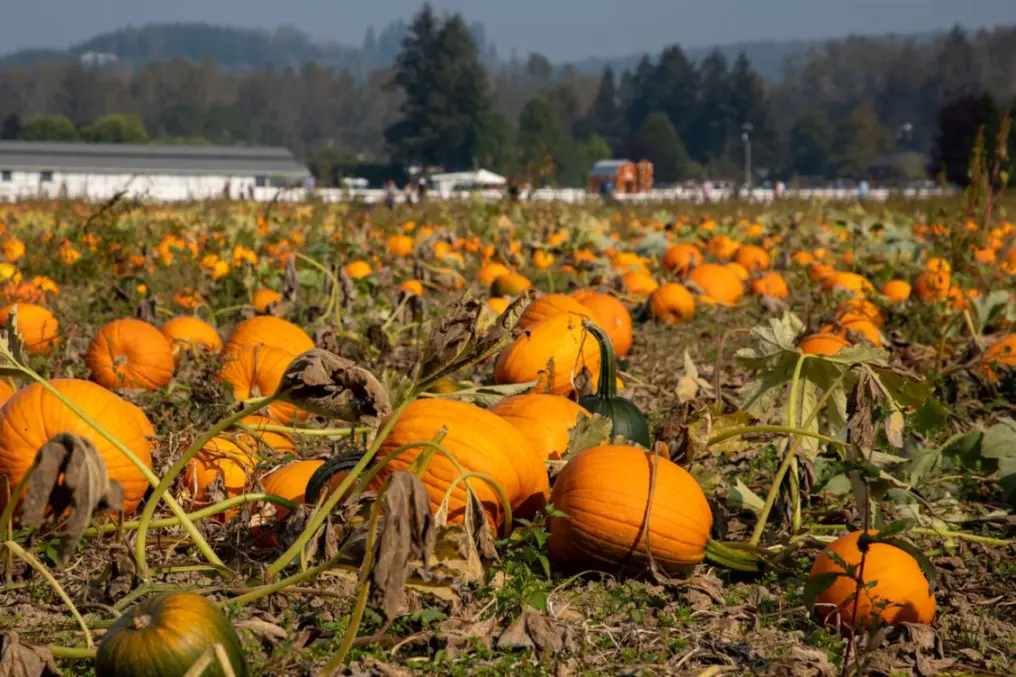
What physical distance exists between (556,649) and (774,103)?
198973 millimetres

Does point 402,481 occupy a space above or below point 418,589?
above

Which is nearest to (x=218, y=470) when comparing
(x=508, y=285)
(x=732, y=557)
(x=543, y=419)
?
(x=543, y=419)

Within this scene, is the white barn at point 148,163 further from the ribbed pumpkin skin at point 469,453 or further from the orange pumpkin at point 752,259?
the ribbed pumpkin skin at point 469,453

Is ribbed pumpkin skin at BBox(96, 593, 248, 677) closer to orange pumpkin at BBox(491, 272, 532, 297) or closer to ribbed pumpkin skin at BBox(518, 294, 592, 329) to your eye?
ribbed pumpkin skin at BBox(518, 294, 592, 329)

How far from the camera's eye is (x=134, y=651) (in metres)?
2.28

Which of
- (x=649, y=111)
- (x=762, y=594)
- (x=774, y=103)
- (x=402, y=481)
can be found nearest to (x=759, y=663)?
(x=762, y=594)

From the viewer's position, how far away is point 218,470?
11.7 ft

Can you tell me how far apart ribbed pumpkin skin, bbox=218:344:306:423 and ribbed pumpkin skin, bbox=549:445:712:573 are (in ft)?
5.52

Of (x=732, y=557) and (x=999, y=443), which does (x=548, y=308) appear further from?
(x=732, y=557)

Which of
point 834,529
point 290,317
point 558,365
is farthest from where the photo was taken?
point 290,317

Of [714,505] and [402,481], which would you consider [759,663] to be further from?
[402,481]

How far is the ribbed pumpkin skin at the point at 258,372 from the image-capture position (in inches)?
181

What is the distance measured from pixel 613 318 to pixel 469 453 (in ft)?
9.70

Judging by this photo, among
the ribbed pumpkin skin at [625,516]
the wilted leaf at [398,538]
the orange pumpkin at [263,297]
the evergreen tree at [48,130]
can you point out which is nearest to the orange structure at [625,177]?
the orange pumpkin at [263,297]
